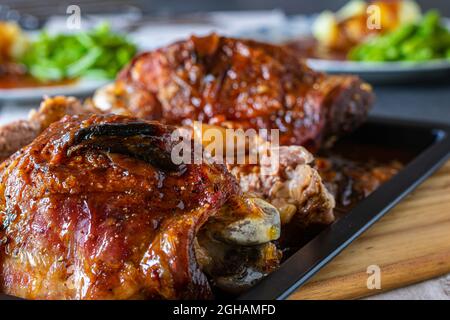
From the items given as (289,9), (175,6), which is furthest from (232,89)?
(175,6)

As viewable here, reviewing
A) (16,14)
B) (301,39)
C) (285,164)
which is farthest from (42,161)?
(16,14)

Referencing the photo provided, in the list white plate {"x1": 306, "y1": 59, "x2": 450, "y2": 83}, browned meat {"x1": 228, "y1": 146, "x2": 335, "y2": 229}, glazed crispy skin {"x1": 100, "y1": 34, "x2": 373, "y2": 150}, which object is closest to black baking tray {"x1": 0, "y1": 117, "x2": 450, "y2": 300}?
browned meat {"x1": 228, "y1": 146, "x2": 335, "y2": 229}

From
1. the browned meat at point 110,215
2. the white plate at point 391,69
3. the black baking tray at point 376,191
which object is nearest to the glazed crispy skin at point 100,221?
the browned meat at point 110,215

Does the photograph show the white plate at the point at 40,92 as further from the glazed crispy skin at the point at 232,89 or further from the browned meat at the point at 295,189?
the browned meat at the point at 295,189

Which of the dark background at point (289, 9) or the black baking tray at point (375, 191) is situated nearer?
the black baking tray at point (375, 191)

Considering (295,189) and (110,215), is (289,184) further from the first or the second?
(110,215)

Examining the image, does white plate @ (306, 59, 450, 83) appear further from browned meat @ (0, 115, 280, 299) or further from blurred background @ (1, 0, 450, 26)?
blurred background @ (1, 0, 450, 26)

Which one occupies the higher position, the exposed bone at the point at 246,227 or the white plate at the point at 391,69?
the white plate at the point at 391,69

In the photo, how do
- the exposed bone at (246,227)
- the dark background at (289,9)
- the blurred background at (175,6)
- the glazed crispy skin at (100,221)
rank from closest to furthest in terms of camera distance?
the glazed crispy skin at (100,221)
the exposed bone at (246,227)
the dark background at (289,9)
the blurred background at (175,6)
